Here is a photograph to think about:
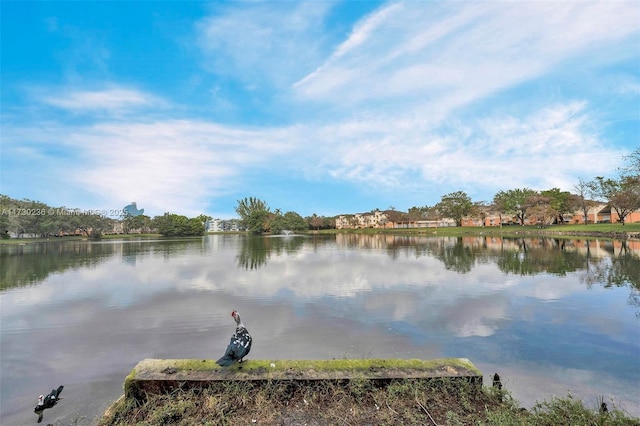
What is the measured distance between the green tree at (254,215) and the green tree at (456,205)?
56227 mm

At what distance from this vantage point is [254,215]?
10475 cm

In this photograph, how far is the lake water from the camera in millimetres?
5512

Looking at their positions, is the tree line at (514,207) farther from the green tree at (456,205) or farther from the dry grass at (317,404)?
the dry grass at (317,404)

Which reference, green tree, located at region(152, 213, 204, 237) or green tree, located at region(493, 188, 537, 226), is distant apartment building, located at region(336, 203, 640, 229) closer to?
green tree, located at region(493, 188, 537, 226)

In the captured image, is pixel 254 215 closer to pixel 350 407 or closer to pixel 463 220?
pixel 463 220

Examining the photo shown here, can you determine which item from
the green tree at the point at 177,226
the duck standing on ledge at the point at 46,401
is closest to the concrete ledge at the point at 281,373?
the duck standing on ledge at the point at 46,401

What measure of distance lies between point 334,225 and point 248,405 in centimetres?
12303

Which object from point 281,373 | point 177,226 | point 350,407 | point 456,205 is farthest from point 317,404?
point 177,226

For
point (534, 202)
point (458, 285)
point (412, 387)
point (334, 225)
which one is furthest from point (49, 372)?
point (334, 225)

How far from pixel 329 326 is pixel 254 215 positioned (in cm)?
9897

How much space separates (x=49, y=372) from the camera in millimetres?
6062

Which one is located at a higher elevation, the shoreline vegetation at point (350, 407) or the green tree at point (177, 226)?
the green tree at point (177, 226)

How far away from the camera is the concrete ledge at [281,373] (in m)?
4.35

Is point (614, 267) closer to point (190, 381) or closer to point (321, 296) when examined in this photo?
point (321, 296)
